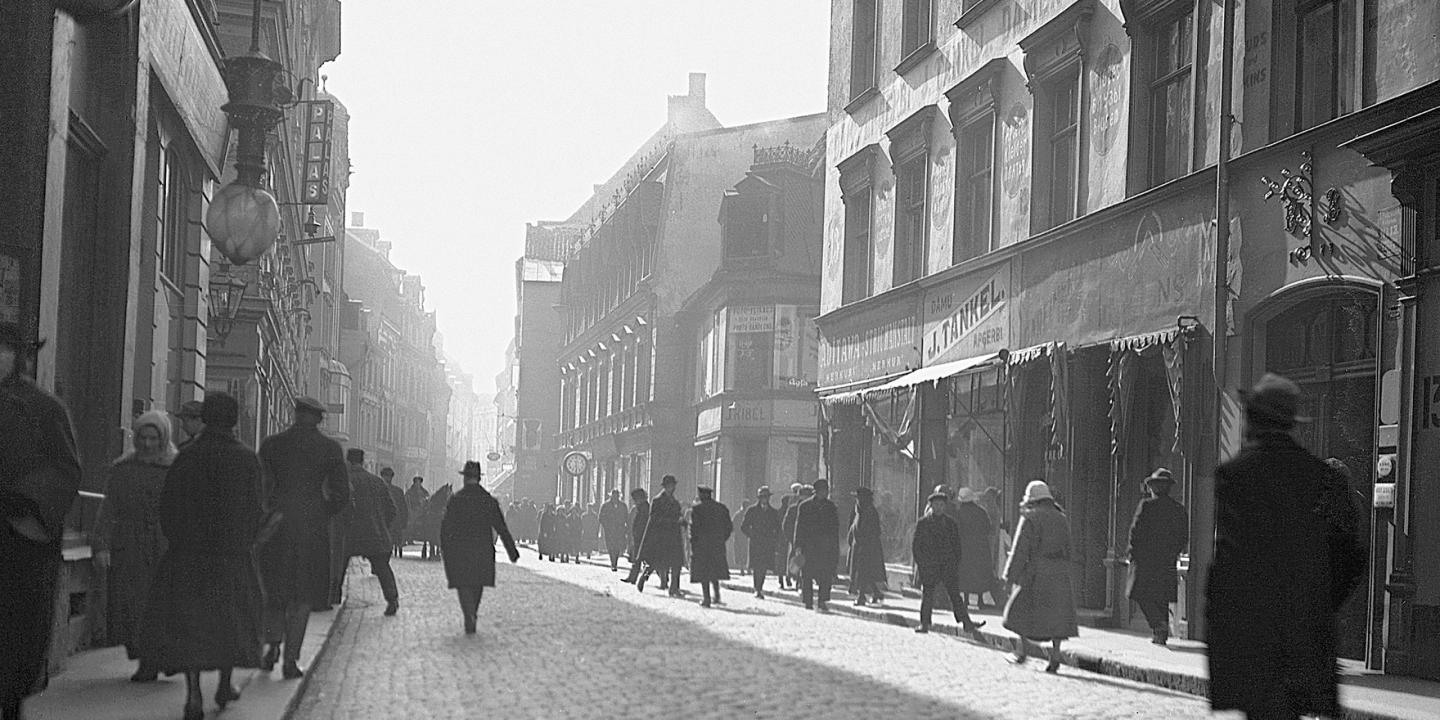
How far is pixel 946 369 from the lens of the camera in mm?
24016

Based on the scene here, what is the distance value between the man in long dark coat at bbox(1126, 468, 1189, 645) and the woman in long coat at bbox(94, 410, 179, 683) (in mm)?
9583

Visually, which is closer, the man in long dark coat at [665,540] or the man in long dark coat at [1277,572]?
the man in long dark coat at [1277,572]

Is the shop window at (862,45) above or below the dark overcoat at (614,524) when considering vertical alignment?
above

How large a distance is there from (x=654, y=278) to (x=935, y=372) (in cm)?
2810

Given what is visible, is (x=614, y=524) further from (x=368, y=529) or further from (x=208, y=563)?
(x=208, y=563)

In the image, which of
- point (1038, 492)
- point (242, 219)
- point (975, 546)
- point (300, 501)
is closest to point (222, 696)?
point (300, 501)

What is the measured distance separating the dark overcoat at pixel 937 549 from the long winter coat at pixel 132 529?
9.46 m

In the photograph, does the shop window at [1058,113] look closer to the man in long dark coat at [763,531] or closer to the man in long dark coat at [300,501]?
the man in long dark coat at [763,531]

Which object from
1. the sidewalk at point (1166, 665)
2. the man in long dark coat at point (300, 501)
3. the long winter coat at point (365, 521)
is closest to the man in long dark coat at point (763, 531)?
the sidewalk at point (1166, 665)

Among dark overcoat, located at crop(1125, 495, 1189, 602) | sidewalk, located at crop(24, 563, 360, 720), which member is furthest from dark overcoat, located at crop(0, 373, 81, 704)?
dark overcoat, located at crop(1125, 495, 1189, 602)

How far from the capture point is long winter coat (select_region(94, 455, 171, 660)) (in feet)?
36.4

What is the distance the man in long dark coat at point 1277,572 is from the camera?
283 inches

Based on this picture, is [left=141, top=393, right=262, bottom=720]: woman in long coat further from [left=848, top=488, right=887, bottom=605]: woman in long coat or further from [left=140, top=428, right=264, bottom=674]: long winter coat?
[left=848, top=488, right=887, bottom=605]: woman in long coat

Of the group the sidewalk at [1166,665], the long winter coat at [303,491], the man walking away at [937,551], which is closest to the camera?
the long winter coat at [303,491]
